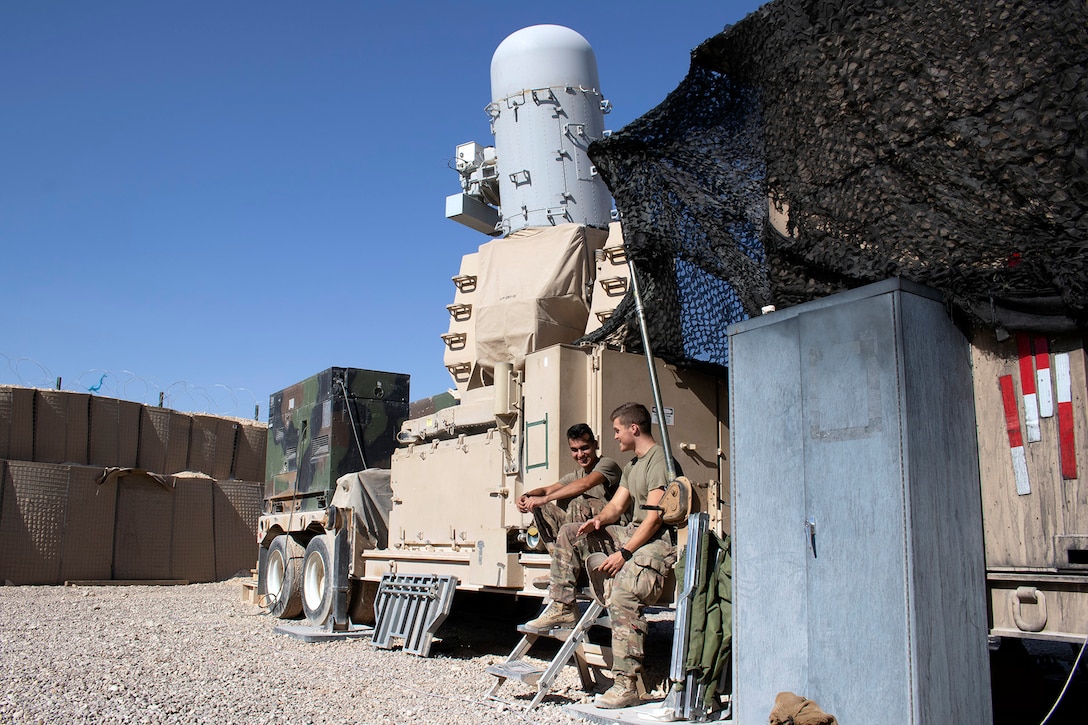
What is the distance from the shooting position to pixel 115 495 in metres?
14.8

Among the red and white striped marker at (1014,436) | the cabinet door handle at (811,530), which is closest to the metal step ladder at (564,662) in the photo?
the cabinet door handle at (811,530)

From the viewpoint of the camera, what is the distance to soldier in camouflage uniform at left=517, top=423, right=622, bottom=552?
19.2ft

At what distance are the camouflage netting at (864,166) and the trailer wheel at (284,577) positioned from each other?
5.26 m

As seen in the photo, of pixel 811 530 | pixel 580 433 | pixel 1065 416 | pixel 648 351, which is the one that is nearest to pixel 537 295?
pixel 648 351

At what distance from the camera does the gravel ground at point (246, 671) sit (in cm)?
522

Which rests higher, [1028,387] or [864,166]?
[864,166]

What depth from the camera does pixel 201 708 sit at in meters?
5.29

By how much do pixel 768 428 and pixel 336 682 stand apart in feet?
11.7

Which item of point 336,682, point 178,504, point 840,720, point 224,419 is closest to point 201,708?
point 336,682

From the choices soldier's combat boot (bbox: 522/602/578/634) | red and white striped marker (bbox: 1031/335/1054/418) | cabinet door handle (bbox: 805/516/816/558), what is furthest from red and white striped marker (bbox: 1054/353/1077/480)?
soldier's combat boot (bbox: 522/602/578/634)

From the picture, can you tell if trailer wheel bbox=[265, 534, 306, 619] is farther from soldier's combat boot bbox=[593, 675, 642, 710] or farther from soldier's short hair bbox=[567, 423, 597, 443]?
soldier's combat boot bbox=[593, 675, 642, 710]

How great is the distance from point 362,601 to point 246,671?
2.62 meters

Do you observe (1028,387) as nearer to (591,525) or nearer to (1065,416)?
(1065,416)

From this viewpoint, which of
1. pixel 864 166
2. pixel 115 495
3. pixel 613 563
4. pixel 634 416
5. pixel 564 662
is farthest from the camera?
pixel 115 495
